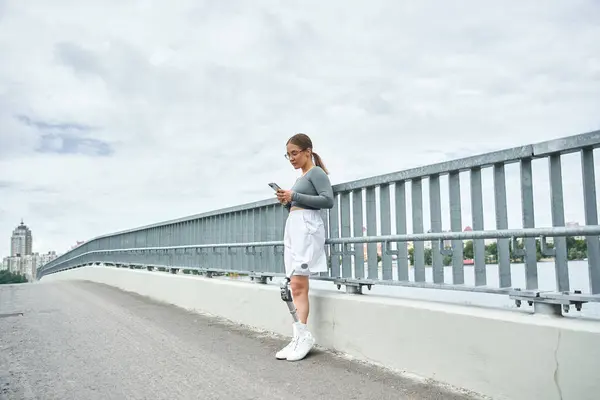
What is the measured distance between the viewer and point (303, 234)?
17.0 ft

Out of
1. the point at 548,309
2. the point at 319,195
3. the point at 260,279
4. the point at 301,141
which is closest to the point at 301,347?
the point at 319,195

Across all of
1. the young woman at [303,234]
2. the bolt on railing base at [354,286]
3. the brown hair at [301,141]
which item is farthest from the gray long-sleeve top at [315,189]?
the bolt on railing base at [354,286]

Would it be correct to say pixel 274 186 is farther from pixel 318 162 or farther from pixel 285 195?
pixel 318 162

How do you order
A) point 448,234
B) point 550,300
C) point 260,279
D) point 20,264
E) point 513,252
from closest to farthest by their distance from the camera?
point 550,300
point 513,252
point 448,234
point 260,279
point 20,264

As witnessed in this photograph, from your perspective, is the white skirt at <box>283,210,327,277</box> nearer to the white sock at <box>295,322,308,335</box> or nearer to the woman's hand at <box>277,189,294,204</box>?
the woman's hand at <box>277,189,294,204</box>

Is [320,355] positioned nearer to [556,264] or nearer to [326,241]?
[326,241]

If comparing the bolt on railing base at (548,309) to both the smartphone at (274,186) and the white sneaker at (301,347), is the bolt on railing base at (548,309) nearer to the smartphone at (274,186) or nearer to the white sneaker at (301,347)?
the white sneaker at (301,347)

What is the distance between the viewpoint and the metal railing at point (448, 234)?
3.52 metres

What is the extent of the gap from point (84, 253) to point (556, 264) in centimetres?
2576

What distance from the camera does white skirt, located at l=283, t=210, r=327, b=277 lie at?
5180mm

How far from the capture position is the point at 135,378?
458 cm

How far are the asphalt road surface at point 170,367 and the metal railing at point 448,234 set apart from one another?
2.90 ft

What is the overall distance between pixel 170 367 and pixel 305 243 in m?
1.66

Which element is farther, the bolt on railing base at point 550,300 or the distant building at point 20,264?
the distant building at point 20,264
